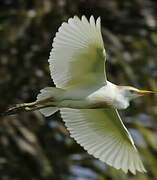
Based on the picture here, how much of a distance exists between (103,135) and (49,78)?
2.14 metres

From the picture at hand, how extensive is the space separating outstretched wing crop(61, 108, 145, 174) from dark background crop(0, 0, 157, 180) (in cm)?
168

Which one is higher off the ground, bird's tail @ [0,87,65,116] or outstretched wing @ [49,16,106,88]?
outstretched wing @ [49,16,106,88]

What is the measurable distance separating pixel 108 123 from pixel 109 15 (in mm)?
2756

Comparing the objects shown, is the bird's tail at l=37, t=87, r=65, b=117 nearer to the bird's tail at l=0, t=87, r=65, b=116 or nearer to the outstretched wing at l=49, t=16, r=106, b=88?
the bird's tail at l=0, t=87, r=65, b=116

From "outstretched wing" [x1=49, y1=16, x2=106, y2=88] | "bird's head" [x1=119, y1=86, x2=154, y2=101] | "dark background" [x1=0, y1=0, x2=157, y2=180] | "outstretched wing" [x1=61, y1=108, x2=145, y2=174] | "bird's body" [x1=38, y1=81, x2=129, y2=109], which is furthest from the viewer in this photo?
"dark background" [x1=0, y1=0, x2=157, y2=180]

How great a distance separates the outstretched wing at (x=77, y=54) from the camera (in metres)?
4.22

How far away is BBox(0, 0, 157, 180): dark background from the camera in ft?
22.0

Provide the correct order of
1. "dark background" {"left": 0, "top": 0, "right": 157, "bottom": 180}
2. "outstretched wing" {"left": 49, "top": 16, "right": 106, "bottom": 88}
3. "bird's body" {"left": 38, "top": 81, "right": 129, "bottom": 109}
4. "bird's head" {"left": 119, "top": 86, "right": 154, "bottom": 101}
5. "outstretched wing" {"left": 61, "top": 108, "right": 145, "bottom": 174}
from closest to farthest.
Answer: "outstretched wing" {"left": 49, "top": 16, "right": 106, "bottom": 88} < "bird's body" {"left": 38, "top": 81, "right": 129, "bottom": 109} < "bird's head" {"left": 119, "top": 86, "right": 154, "bottom": 101} < "outstretched wing" {"left": 61, "top": 108, "right": 145, "bottom": 174} < "dark background" {"left": 0, "top": 0, "right": 157, "bottom": 180}

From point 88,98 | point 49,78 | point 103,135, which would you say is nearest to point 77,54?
point 88,98

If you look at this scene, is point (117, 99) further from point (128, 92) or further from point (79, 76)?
point (79, 76)

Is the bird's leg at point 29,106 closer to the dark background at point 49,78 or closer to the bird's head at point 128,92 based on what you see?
the bird's head at point 128,92

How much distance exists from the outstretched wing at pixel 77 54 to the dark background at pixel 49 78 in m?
2.05

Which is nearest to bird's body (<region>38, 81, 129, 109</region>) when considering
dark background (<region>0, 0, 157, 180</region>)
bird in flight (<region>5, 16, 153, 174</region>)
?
bird in flight (<region>5, 16, 153, 174</region>)

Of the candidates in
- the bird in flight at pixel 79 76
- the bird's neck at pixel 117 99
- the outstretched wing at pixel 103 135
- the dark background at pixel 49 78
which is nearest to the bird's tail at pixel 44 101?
the bird in flight at pixel 79 76
